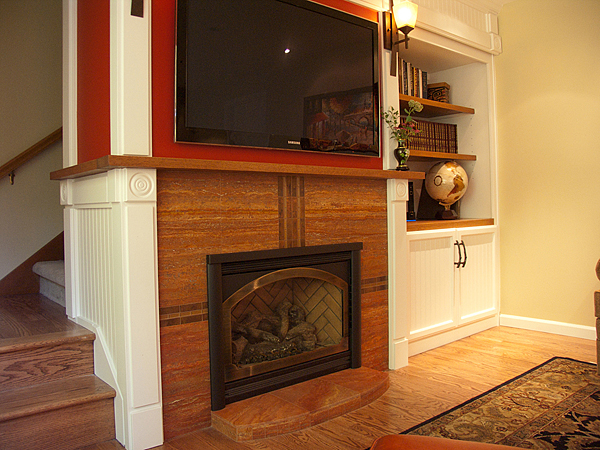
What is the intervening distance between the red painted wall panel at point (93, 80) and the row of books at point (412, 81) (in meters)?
2.02

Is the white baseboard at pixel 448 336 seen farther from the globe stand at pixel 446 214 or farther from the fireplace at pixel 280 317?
the globe stand at pixel 446 214

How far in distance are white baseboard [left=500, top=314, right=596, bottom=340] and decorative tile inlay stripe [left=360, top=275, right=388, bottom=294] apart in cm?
159

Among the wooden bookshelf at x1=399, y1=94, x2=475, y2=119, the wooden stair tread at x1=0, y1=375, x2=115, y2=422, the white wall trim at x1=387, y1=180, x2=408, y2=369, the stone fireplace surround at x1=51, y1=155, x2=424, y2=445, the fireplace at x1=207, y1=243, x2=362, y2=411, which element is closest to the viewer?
the wooden stair tread at x1=0, y1=375, x2=115, y2=422

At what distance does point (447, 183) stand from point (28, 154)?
3022 millimetres

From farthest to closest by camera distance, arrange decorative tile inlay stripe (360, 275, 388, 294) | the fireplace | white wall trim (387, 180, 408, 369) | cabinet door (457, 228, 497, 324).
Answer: cabinet door (457, 228, 497, 324) < white wall trim (387, 180, 408, 369) < decorative tile inlay stripe (360, 275, 388, 294) < the fireplace

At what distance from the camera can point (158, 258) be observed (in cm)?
201

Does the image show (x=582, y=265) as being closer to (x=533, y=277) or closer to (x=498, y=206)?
(x=533, y=277)

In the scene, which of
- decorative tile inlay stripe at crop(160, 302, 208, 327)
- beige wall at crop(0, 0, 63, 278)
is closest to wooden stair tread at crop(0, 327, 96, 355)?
decorative tile inlay stripe at crop(160, 302, 208, 327)

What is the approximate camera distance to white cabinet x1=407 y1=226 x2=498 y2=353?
3.15 metres

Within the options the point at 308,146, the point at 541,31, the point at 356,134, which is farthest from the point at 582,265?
the point at 308,146

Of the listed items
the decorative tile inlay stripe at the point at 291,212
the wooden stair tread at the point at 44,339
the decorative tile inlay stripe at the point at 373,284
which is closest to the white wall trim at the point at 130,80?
the decorative tile inlay stripe at the point at 291,212

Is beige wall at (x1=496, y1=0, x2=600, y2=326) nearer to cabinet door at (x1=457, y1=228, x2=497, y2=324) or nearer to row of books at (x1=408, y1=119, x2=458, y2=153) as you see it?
cabinet door at (x1=457, y1=228, x2=497, y2=324)

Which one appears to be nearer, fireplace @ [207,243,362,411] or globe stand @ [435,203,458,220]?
fireplace @ [207,243,362,411]

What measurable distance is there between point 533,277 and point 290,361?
7.64ft
